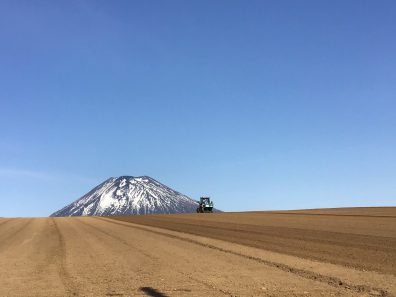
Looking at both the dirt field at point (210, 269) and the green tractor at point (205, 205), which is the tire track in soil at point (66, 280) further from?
the green tractor at point (205, 205)

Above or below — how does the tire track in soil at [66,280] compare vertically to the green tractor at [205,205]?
Result: below

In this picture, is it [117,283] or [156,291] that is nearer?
[156,291]

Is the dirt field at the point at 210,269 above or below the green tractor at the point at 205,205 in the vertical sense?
below

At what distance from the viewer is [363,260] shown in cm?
1700

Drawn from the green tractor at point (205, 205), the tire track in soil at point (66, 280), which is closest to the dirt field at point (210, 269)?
the tire track in soil at point (66, 280)

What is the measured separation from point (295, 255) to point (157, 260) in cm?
530

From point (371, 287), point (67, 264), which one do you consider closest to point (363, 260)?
point (371, 287)

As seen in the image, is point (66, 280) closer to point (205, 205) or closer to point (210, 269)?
point (210, 269)

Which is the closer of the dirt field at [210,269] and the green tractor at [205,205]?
the dirt field at [210,269]

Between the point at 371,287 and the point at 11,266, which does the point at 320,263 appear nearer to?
the point at 371,287

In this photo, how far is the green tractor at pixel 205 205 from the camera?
9156 centimetres

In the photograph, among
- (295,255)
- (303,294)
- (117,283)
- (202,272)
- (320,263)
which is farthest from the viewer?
(295,255)

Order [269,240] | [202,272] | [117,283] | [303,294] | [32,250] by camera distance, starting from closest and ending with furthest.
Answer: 1. [303,294]
2. [117,283]
3. [202,272]
4. [32,250]
5. [269,240]

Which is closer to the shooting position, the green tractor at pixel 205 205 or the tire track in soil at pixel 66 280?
the tire track in soil at pixel 66 280
